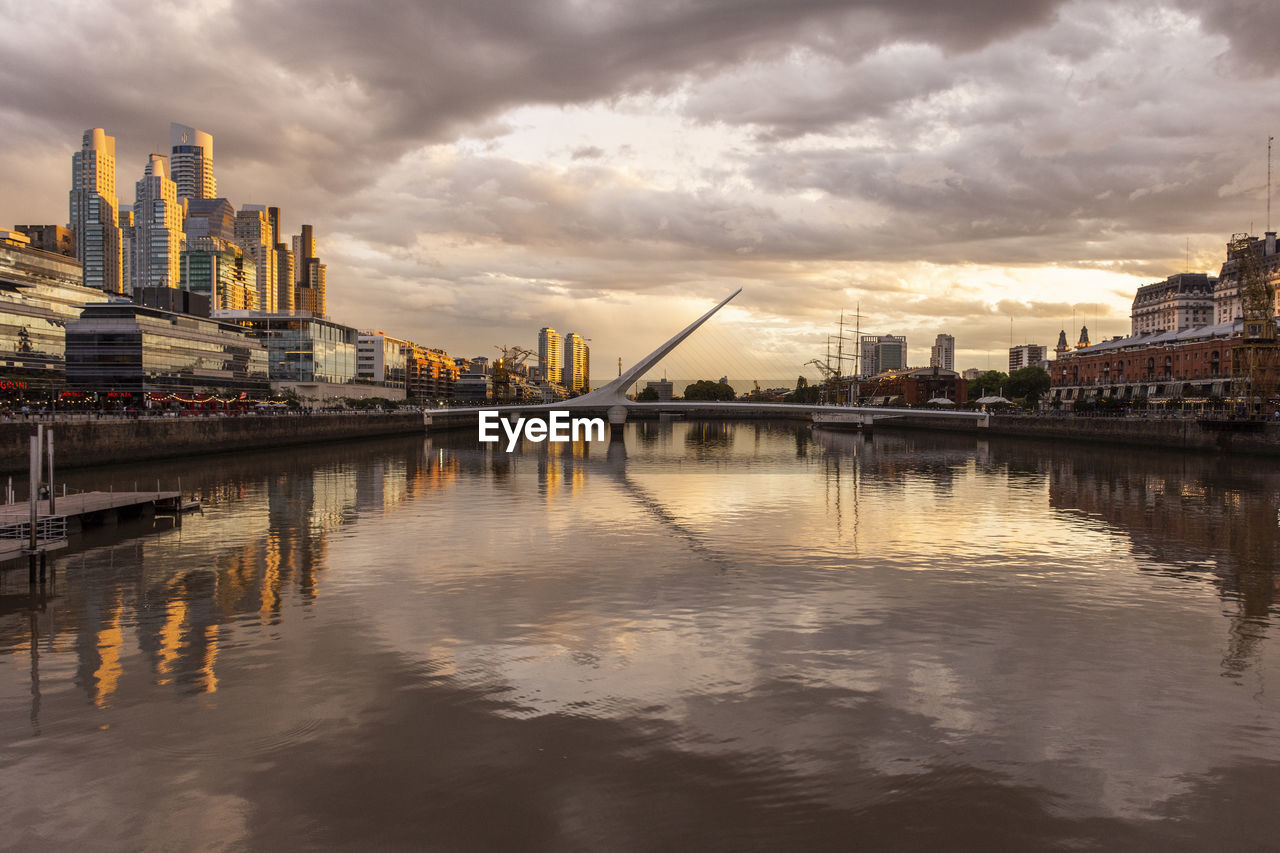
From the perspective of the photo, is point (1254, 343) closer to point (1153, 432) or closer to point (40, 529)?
point (1153, 432)

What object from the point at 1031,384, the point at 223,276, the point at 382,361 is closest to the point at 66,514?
the point at 382,361

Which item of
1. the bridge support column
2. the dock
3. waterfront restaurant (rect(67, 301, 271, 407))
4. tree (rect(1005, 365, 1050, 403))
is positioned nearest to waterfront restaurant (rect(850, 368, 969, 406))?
tree (rect(1005, 365, 1050, 403))

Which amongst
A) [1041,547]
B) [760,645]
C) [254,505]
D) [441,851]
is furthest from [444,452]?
[441,851]

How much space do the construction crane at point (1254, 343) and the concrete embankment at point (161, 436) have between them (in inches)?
2533

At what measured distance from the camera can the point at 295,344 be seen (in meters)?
104

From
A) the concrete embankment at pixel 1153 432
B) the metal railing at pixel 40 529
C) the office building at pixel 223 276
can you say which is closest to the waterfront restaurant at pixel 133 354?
the metal railing at pixel 40 529

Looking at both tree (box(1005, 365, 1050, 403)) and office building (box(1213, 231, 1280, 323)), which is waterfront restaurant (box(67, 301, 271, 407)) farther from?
office building (box(1213, 231, 1280, 323))

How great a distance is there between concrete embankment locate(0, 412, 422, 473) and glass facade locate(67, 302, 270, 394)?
20795mm

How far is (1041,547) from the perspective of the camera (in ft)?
66.9

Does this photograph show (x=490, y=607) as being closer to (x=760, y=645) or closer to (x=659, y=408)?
(x=760, y=645)

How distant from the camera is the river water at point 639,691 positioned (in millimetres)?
7237

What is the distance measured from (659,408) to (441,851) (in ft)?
229

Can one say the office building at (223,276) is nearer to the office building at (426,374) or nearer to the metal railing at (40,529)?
the office building at (426,374)

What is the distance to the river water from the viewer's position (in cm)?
724
